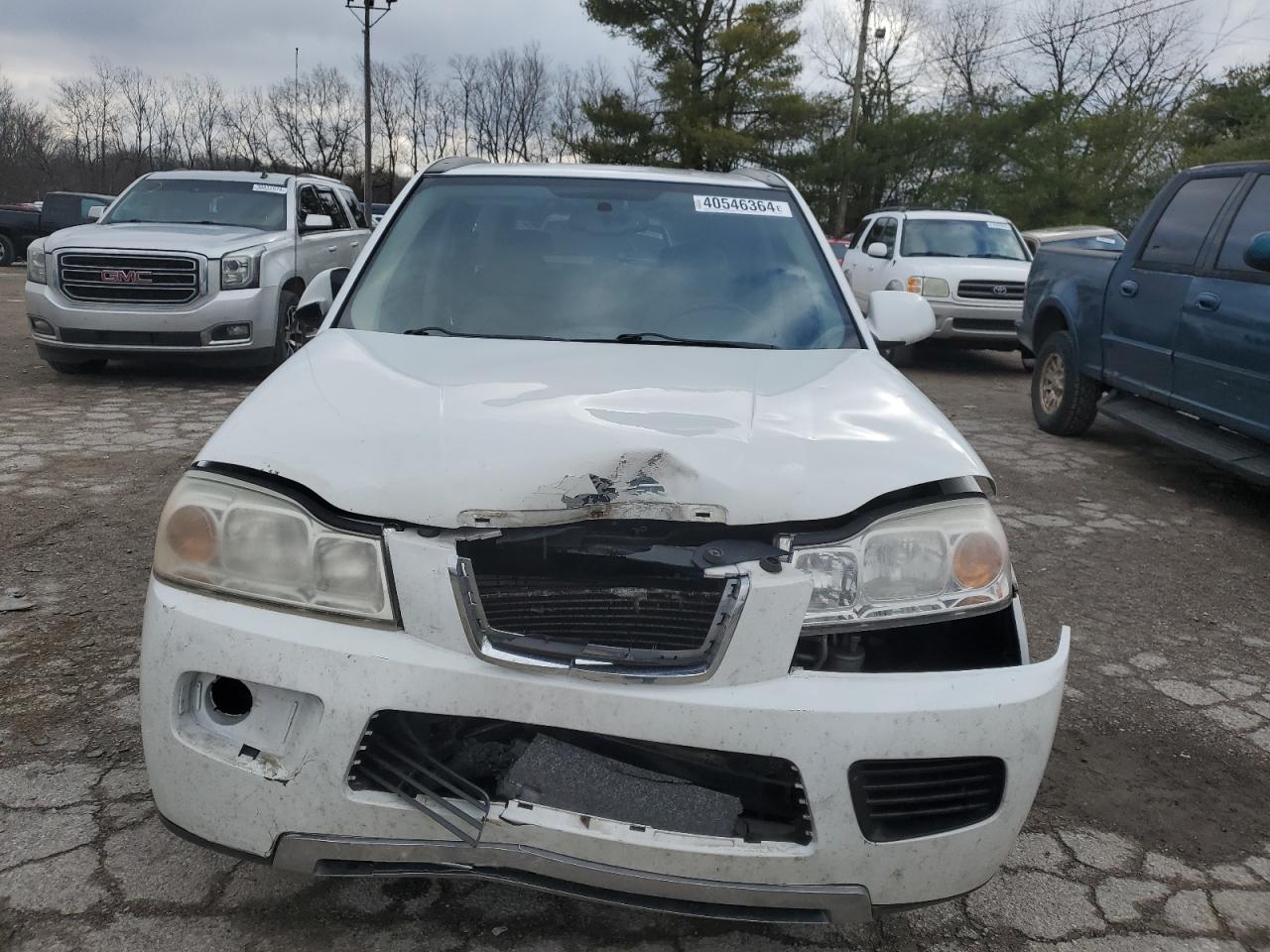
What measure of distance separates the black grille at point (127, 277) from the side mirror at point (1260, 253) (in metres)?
7.28

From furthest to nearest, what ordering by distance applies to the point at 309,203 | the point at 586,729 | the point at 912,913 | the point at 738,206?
1. the point at 309,203
2. the point at 738,206
3. the point at 912,913
4. the point at 586,729

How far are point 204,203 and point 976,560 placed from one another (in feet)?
30.4

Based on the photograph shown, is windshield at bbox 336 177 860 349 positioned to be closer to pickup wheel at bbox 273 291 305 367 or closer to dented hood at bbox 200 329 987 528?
dented hood at bbox 200 329 987 528

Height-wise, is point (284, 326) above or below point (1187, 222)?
below

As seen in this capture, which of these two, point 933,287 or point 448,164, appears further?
point 933,287

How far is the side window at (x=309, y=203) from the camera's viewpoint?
972cm

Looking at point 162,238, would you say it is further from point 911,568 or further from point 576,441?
point 911,568

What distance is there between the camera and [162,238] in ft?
27.2

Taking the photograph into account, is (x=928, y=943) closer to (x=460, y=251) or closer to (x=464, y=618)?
(x=464, y=618)

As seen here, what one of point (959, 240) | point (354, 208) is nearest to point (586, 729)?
point (354, 208)

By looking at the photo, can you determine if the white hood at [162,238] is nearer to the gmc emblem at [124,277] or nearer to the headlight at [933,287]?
the gmc emblem at [124,277]

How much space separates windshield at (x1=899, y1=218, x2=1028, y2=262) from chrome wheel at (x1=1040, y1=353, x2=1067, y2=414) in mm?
4118

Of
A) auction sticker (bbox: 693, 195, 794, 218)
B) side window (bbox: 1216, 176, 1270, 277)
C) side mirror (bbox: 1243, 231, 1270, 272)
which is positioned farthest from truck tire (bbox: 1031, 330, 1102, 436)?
auction sticker (bbox: 693, 195, 794, 218)

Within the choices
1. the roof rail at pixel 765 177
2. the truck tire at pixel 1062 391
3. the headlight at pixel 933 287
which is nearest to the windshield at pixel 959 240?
the headlight at pixel 933 287
